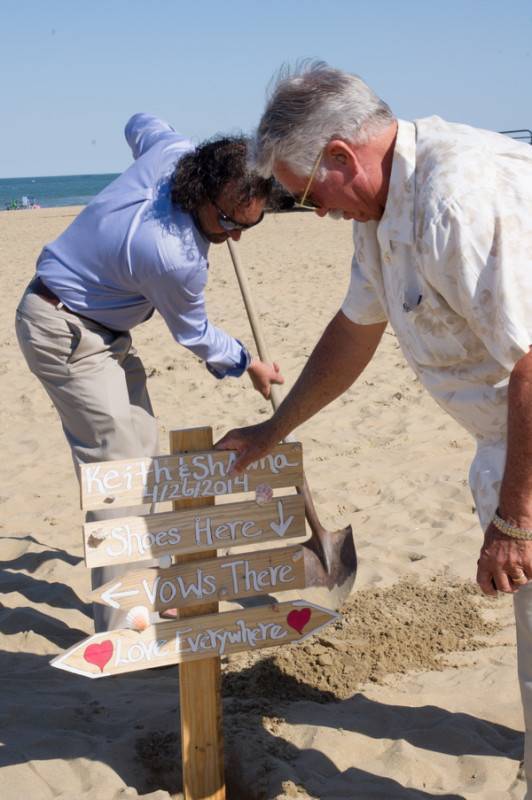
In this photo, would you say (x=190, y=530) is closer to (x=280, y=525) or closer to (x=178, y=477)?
(x=178, y=477)

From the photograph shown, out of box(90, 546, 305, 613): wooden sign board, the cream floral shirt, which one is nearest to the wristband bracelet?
the cream floral shirt

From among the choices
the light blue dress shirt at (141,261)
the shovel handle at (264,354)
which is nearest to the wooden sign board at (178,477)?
the light blue dress shirt at (141,261)

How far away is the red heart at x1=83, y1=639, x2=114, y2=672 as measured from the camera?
7.61 feet

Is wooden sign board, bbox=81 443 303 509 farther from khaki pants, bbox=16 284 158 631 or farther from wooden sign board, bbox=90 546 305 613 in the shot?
khaki pants, bbox=16 284 158 631

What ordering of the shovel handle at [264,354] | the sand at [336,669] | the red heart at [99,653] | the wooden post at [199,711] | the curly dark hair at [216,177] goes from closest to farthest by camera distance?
1. the red heart at [99,653]
2. the wooden post at [199,711]
3. the sand at [336,669]
4. the curly dark hair at [216,177]
5. the shovel handle at [264,354]

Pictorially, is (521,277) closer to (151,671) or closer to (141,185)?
(141,185)

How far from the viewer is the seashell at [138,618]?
7.75ft

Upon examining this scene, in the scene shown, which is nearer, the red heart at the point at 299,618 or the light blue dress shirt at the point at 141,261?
the red heart at the point at 299,618

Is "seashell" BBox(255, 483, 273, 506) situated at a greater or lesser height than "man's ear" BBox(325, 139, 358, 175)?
lesser

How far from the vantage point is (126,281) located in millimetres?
3174

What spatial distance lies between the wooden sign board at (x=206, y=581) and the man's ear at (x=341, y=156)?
1021 mm

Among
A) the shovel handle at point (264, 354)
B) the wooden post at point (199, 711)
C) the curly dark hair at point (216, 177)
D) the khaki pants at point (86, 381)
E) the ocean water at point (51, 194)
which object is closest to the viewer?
the wooden post at point (199, 711)

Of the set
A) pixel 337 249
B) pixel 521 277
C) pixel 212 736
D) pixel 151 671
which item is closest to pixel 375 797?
pixel 212 736

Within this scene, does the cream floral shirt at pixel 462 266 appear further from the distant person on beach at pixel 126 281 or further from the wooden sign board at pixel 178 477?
the distant person on beach at pixel 126 281
